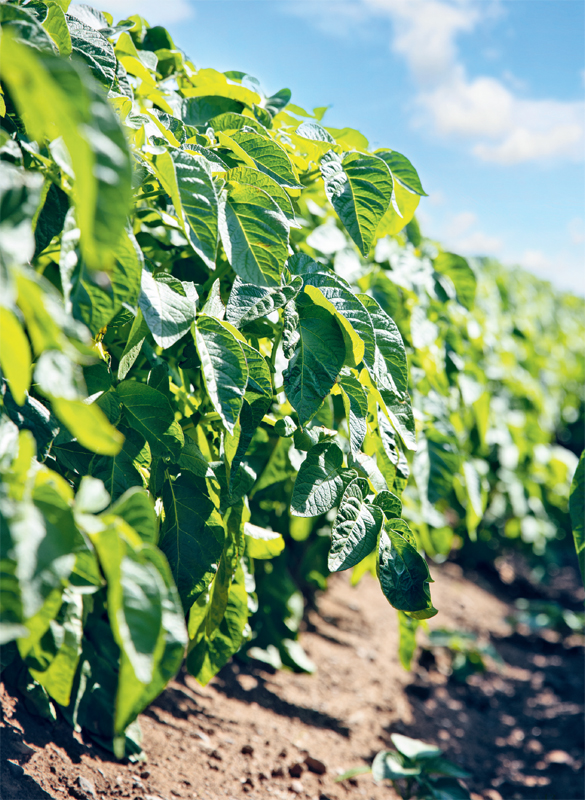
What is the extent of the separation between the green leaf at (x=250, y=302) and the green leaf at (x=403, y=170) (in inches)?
16.4

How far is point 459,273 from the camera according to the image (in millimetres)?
2010

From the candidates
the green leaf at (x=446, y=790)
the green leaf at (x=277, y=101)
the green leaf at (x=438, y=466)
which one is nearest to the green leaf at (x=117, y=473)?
the green leaf at (x=277, y=101)

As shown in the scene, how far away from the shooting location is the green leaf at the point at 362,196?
110 centimetres

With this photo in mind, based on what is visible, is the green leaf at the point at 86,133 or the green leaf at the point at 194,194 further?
the green leaf at the point at 194,194

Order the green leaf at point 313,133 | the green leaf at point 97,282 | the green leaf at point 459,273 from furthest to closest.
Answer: the green leaf at point 459,273 < the green leaf at point 313,133 < the green leaf at point 97,282

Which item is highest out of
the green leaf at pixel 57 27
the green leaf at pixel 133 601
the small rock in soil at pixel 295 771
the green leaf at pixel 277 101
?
the green leaf at pixel 277 101

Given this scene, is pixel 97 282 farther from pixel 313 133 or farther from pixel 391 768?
pixel 391 768

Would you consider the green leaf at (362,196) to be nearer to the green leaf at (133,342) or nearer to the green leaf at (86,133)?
the green leaf at (133,342)

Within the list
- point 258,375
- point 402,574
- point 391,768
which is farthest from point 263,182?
point 391,768

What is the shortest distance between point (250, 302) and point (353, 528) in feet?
1.32

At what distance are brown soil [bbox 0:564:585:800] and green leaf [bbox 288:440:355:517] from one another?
75 centimetres

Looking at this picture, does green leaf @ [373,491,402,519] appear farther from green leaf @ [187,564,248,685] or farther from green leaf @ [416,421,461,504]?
green leaf @ [416,421,461,504]

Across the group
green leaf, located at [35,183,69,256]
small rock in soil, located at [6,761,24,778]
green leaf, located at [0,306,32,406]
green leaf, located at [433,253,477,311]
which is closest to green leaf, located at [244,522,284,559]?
small rock in soil, located at [6,761,24,778]

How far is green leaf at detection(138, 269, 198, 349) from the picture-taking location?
843 mm
